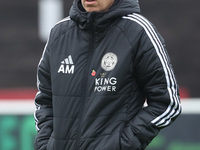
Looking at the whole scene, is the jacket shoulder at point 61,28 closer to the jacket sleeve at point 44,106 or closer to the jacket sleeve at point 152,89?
the jacket sleeve at point 44,106

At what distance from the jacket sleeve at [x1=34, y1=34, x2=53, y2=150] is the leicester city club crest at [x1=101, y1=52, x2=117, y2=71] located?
236mm

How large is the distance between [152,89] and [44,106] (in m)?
0.41

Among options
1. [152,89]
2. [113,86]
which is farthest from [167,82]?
[113,86]

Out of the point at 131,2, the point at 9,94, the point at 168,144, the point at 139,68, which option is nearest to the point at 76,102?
the point at 139,68

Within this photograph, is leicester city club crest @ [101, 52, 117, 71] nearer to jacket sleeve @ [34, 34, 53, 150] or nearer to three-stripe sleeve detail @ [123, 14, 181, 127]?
three-stripe sleeve detail @ [123, 14, 181, 127]

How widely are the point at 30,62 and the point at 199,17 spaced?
191cm

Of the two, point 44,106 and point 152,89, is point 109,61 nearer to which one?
point 152,89

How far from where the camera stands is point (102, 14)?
2.04 metres

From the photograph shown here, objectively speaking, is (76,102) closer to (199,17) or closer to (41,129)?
(41,129)

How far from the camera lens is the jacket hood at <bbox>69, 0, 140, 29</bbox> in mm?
2035

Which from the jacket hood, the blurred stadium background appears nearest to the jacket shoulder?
the jacket hood

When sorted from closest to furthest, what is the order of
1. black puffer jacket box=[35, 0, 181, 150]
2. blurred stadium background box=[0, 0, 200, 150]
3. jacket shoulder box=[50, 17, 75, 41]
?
black puffer jacket box=[35, 0, 181, 150], jacket shoulder box=[50, 17, 75, 41], blurred stadium background box=[0, 0, 200, 150]

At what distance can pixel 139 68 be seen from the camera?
2.02 meters

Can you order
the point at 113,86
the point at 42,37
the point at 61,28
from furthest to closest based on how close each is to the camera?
1. the point at 42,37
2. the point at 61,28
3. the point at 113,86
